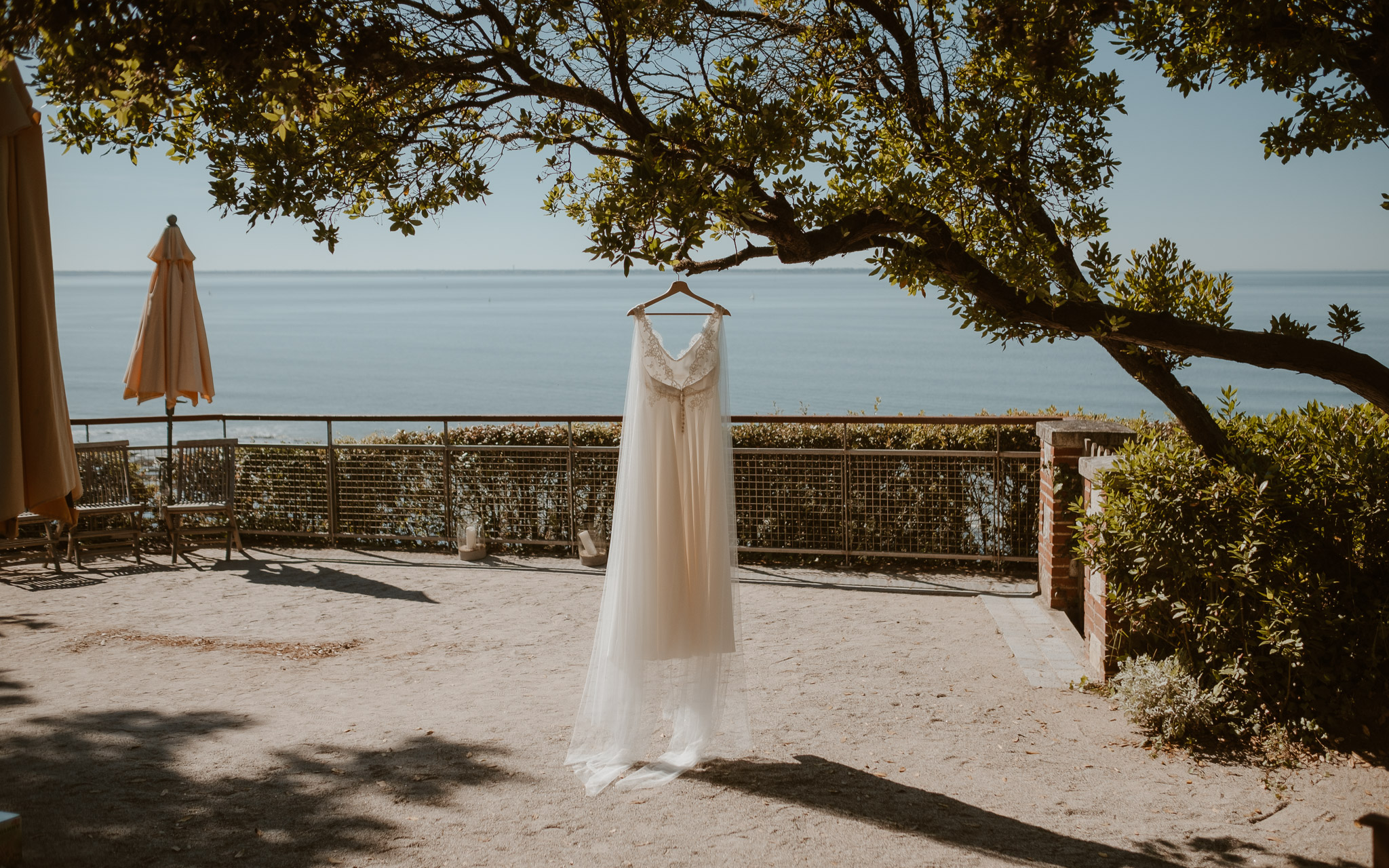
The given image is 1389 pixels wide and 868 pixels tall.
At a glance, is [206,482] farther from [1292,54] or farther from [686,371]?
[1292,54]

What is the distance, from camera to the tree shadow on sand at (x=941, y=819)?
338cm

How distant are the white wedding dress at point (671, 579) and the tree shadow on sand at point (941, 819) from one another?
0.26m

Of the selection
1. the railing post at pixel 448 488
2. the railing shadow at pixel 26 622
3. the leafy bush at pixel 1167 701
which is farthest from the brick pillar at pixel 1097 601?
the railing shadow at pixel 26 622

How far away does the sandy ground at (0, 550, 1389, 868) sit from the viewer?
349 centimetres

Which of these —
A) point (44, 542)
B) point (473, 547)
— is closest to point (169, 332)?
point (44, 542)

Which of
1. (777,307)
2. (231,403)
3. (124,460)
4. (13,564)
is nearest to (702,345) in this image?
(124,460)

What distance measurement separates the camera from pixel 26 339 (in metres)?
3.26

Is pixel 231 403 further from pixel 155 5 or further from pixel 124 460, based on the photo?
pixel 155 5

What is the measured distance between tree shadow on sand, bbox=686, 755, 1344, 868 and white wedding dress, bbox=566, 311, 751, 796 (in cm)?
26

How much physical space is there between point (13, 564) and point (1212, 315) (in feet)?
31.8

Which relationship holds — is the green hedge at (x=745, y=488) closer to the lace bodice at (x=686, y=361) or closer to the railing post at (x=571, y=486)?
the railing post at (x=571, y=486)

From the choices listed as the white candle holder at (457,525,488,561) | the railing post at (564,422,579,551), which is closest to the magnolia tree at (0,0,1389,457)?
the railing post at (564,422,579,551)

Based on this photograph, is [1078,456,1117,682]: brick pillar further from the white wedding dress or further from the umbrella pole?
the umbrella pole

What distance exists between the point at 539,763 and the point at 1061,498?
14.2ft
